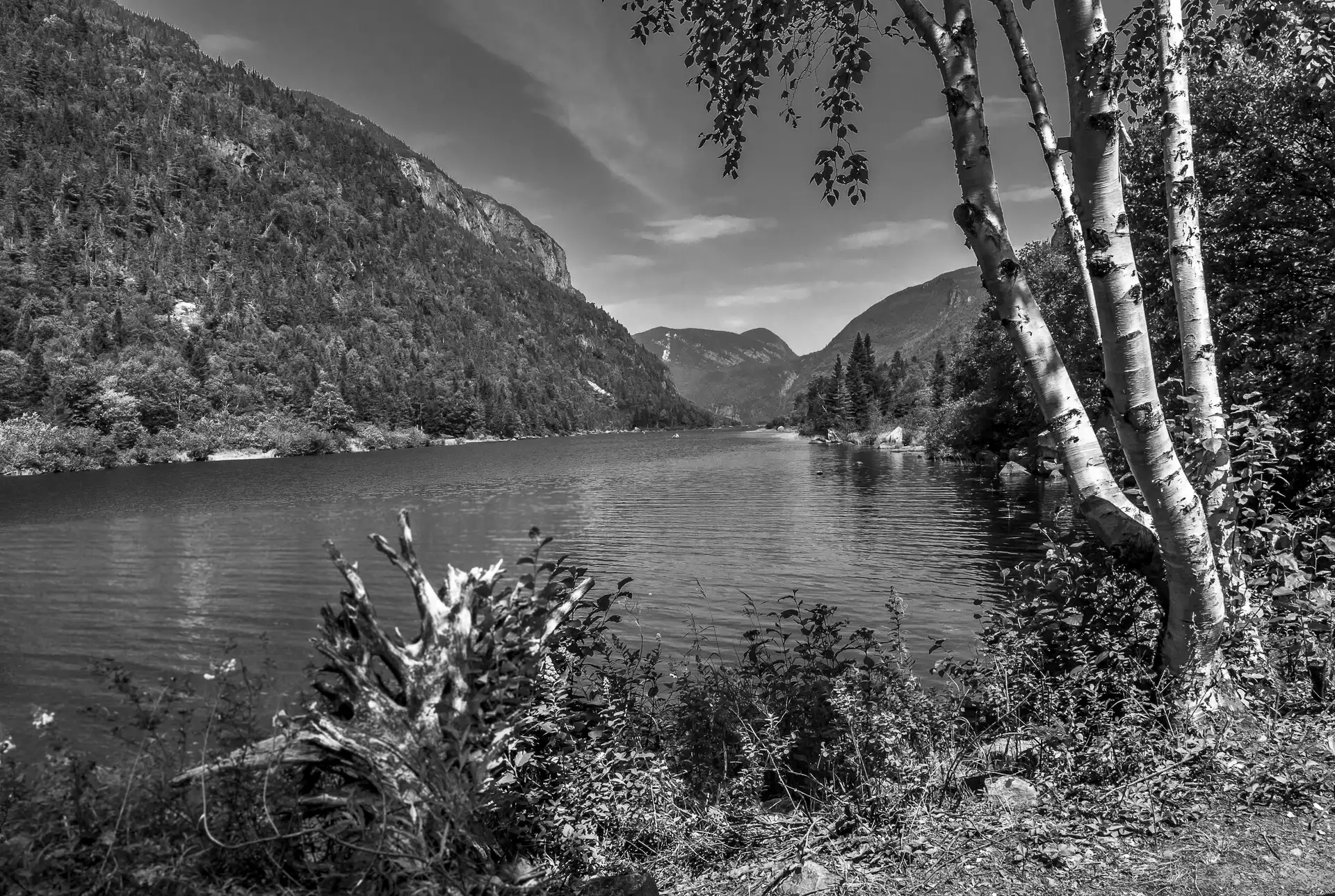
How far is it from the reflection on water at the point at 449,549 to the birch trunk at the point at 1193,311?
5806 mm

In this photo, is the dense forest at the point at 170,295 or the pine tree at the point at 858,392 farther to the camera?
the pine tree at the point at 858,392

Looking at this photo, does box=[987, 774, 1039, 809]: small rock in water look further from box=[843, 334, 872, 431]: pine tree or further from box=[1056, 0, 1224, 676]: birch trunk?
box=[843, 334, 872, 431]: pine tree

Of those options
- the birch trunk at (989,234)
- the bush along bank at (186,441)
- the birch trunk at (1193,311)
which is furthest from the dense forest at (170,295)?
the birch trunk at (1193,311)

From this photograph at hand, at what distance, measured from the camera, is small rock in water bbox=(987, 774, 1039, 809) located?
400 cm

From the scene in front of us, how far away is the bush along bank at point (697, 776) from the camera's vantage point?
9.79 feet

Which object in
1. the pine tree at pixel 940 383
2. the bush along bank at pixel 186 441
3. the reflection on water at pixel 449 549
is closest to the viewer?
the reflection on water at pixel 449 549

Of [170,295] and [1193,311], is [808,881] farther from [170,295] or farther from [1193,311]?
[170,295]

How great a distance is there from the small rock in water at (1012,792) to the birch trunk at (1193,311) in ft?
5.97

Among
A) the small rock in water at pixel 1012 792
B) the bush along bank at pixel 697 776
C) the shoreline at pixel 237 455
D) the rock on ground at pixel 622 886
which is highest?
the bush along bank at pixel 697 776

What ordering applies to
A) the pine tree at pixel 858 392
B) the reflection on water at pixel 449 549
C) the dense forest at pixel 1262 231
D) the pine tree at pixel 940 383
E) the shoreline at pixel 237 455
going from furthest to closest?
the pine tree at pixel 858 392, the pine tree at pixel 940 383, the shoreline at pixel 237 455, the reflection on water at pixel 449 549, the dense forest at pixel 1262 231

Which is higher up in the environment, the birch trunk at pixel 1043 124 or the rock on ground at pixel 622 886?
the birch trunk at pixel 1043 124

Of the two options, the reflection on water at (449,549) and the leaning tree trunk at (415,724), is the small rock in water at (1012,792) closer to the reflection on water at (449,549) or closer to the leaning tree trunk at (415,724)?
Answer: the leaning tree trunk at (415,724)

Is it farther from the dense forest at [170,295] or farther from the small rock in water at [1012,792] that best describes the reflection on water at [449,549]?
the dense forest at [170,295]

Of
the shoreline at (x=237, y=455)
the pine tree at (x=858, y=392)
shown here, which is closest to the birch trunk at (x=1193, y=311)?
the shoreline at (x=237, y=455)
